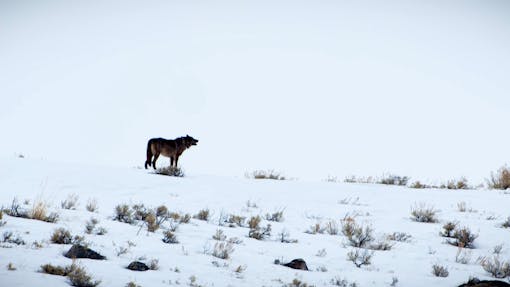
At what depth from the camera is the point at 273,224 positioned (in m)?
7.55

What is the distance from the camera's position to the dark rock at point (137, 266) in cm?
464

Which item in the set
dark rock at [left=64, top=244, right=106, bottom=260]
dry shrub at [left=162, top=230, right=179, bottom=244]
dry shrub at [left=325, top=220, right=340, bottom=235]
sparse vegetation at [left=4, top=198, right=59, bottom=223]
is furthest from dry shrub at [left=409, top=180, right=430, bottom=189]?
dark rock at [left=64, top=244, right=106, bottom=260]

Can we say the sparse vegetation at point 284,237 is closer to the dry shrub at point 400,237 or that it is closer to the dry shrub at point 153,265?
the dry shrub at point 400,237

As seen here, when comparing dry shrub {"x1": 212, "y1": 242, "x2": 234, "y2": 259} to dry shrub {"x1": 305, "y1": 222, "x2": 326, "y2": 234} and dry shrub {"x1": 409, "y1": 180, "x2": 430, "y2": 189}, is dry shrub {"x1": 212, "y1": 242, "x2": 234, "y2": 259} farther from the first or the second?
dry shrub {"x1": 409, "y1": 180, "x2": 430, "y2": 189}

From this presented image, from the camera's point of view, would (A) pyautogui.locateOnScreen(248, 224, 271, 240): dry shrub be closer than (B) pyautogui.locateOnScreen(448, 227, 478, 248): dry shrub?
Yes

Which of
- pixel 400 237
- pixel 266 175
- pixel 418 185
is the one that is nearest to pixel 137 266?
pixel 400 237

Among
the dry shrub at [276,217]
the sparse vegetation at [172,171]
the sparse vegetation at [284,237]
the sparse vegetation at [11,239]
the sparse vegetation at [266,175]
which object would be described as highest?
the sparse vegetation at [266,175]

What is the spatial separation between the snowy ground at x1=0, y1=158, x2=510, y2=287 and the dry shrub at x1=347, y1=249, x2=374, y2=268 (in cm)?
9

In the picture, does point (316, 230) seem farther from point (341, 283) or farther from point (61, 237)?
point (61, 237)

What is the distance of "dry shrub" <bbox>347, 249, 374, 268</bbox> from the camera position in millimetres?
5672

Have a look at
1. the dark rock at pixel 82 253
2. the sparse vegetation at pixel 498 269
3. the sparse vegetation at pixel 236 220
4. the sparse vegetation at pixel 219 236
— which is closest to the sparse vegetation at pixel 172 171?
the sparse vegetation at pixel 236 220

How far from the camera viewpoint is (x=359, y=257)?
5867 millimetres

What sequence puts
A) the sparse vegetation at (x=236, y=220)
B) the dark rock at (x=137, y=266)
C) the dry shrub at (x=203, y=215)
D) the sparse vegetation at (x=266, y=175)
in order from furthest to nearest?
the sparse vegetation at (x=266, y=175) → the dry shrub at (x=203, y=215) → the sparse vegetation at (x=236, y=220) → the dark rock at (x=137, y=266)

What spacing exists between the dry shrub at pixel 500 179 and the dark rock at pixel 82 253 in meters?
11.8
